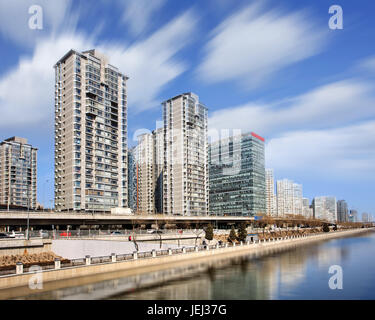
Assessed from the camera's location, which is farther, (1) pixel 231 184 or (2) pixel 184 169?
(1) pixel 231 184

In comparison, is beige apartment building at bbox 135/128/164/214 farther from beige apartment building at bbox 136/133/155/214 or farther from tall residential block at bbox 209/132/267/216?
tall residential block at bbox 209/132/267/216

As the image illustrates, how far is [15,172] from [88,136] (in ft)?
223

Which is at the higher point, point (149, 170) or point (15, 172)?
point (149, 170)

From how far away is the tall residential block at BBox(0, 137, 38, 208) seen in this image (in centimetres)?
14438

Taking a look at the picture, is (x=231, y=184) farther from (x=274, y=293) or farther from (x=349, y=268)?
(x=274, y=293)

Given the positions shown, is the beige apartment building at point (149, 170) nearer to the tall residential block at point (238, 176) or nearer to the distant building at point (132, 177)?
the distant building at point (132, 177)

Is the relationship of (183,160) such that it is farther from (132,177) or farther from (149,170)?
(149,170)

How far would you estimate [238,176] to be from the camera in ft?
556

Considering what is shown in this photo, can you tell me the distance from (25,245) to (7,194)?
369ft

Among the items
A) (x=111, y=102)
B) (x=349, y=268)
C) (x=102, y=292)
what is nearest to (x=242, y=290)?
(x=102, y=292)

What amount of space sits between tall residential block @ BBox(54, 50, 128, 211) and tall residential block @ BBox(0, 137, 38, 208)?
57386 millimetres

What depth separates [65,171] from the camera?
3750 inches

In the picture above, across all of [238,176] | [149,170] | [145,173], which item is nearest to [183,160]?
[149,170]
